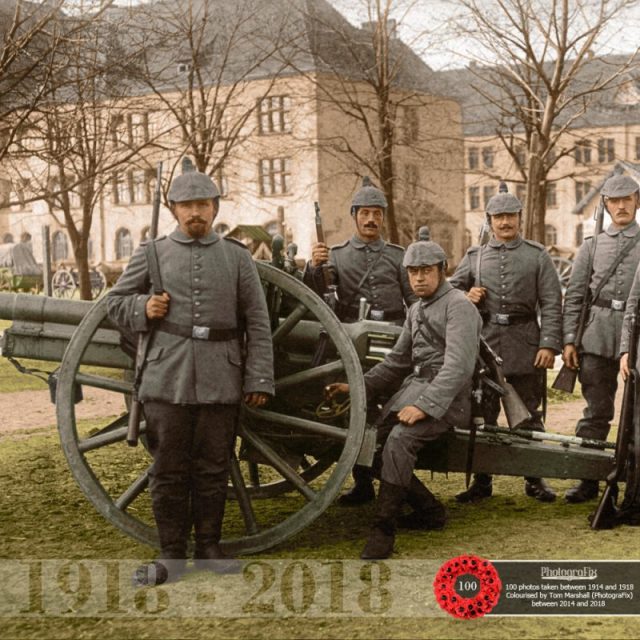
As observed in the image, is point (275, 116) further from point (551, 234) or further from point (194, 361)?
point (194, 361)

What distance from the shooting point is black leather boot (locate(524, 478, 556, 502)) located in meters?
6.21

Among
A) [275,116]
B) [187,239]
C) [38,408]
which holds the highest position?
[275,116]

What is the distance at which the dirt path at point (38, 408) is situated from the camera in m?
9.63

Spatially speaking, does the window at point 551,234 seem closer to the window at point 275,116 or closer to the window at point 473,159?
the window at point 473,159

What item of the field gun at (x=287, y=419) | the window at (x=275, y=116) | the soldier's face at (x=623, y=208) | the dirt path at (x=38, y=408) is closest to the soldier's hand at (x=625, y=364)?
the field gun at (x=287, y=419)

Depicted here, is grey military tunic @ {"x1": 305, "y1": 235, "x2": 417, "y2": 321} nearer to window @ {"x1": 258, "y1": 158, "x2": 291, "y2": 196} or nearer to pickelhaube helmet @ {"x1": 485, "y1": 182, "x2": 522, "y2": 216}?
pickelhaube helmet @ {"x1": 485, "y1": 182, "x2": 522, "y2": 216}

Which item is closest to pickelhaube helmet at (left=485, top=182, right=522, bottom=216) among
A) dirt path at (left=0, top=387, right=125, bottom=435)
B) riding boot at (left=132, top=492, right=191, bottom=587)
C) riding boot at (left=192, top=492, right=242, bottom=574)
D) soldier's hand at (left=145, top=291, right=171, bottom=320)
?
soldier's hand at (left=145, top=291, right=171, bottom=320)

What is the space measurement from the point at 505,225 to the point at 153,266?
2321 mm

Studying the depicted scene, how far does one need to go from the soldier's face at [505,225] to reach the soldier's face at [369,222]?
0.66 metres

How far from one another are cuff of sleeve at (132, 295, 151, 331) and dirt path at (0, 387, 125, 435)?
4718 millimetres

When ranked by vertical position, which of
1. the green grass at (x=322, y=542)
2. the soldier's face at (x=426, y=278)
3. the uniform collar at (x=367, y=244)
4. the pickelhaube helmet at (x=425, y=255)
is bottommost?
the green grass at (x=322, y=542)

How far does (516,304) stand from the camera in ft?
20.7

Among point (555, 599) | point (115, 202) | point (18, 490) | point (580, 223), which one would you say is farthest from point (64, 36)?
point (580, 223)

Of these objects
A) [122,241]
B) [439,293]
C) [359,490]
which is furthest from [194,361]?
[122,241]
